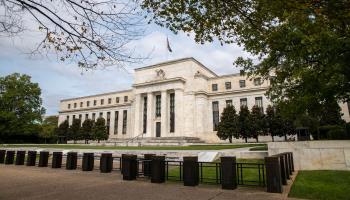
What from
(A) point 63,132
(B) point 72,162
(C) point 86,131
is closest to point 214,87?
(C) point 86,131

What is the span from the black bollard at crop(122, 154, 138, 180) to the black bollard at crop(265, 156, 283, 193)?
5.62 metres

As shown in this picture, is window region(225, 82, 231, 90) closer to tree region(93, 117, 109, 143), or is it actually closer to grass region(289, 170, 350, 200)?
tree region(93, 117, 109, 143)

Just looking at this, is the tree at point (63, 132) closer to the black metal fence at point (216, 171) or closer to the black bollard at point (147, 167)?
the black metal fence at point (216, 171)

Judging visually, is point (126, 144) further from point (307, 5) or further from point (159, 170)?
point (307, 5)

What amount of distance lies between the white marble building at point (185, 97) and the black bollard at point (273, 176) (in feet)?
132

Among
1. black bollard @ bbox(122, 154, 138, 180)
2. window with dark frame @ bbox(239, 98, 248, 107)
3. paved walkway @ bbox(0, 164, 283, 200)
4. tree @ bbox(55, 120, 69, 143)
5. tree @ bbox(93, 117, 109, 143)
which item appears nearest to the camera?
paved walkway @ bbox(0, 164, 283, 200)

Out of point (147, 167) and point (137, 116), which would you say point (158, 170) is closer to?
point (147, 167)

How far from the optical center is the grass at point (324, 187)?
775 cm

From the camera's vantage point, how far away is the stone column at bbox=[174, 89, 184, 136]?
49.6 metres

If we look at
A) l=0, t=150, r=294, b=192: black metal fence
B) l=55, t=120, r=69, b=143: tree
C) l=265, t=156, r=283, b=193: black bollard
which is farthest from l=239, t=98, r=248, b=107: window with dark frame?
l=265, t=156, r=283, b=193: black bollard

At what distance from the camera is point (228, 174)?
9102mm

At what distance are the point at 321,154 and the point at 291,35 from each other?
21.6ft

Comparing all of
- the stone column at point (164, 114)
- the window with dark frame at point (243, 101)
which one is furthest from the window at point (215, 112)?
the stone column at point (164, 114)

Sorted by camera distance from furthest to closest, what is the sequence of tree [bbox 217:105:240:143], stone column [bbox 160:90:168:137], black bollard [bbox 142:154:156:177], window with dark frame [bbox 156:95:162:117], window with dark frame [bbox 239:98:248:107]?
window with dark frame [bbox 156:95:162:117] < stone column [bbox 160:90:168:137] < window with dark frame [bbox 239:98:248:107] < tree [bbox 217:105:240:143] < black bollard [bbox 142:154:156:177]
